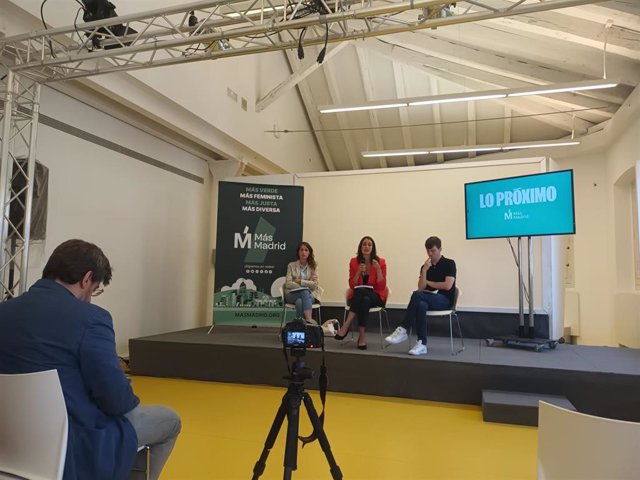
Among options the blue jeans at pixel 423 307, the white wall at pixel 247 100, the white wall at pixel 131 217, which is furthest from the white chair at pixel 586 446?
the white wall at pixel 247 100

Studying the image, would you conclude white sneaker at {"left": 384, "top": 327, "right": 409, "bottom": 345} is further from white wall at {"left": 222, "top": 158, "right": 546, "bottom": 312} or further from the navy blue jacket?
the navy blue jacket

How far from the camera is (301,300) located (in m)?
4.63

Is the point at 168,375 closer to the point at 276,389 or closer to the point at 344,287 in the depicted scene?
the point at 276,389

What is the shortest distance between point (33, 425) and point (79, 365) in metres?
0.18

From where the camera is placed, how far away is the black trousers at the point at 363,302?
4.12 metres

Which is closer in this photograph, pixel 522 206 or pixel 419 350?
pixel 419 350

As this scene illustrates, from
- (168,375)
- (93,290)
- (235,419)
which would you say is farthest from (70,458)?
(168,375)

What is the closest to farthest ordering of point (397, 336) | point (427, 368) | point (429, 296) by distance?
point (427, 368) → point (429, 296) → point (397, 336)

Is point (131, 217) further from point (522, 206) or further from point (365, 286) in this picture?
point (522, 206)

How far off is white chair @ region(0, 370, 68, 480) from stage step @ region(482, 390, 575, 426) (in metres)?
2.65

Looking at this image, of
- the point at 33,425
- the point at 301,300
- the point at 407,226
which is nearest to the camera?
the point at 33,425

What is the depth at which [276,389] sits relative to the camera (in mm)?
3896

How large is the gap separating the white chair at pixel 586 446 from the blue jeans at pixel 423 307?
2719 mm

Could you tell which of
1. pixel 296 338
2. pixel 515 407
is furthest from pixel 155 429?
pixel 515 407
